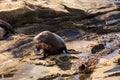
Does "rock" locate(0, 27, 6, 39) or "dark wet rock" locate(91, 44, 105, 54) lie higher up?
"rock" locate(0, 27, 6, 39)

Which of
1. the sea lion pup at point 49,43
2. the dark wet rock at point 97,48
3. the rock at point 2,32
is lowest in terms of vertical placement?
the dark wet rock at point 97,48

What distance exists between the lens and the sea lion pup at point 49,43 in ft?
Result: 38.7

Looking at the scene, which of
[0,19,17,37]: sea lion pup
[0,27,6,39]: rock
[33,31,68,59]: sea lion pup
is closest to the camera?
[33,31,68,59]: sea lion pup

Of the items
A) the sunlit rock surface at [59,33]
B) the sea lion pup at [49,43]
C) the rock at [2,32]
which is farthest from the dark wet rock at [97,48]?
the rock at [2,32]

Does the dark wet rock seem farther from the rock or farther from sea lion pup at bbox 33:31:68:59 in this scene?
the rock

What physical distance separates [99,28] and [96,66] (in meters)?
6.53

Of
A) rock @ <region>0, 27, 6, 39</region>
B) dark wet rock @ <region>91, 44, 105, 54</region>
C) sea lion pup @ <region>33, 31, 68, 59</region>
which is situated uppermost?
rock @ <region>0, 27, 6, 39</region>

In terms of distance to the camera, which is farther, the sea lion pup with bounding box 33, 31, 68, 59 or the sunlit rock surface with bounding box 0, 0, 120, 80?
the sea lion pup with bounding box 33, 31, 68, 59

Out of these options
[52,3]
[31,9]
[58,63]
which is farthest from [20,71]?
[52,3]

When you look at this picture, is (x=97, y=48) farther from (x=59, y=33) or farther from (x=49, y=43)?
(x=59, y=33)

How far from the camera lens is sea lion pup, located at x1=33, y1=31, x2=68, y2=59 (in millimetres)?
11797

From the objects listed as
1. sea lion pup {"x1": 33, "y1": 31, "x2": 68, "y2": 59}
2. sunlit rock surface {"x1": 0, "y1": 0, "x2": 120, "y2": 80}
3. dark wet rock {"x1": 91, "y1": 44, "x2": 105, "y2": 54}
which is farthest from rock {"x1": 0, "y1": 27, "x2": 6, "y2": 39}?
dark wet rock {"x1": 91, "y1": 44, "x2": 105, "y2": 54}

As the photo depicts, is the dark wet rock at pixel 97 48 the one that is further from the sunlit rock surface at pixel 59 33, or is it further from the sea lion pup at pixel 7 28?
the sea lion pup at pixel 7 28

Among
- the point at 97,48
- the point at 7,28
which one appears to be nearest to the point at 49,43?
the point at 97,48
